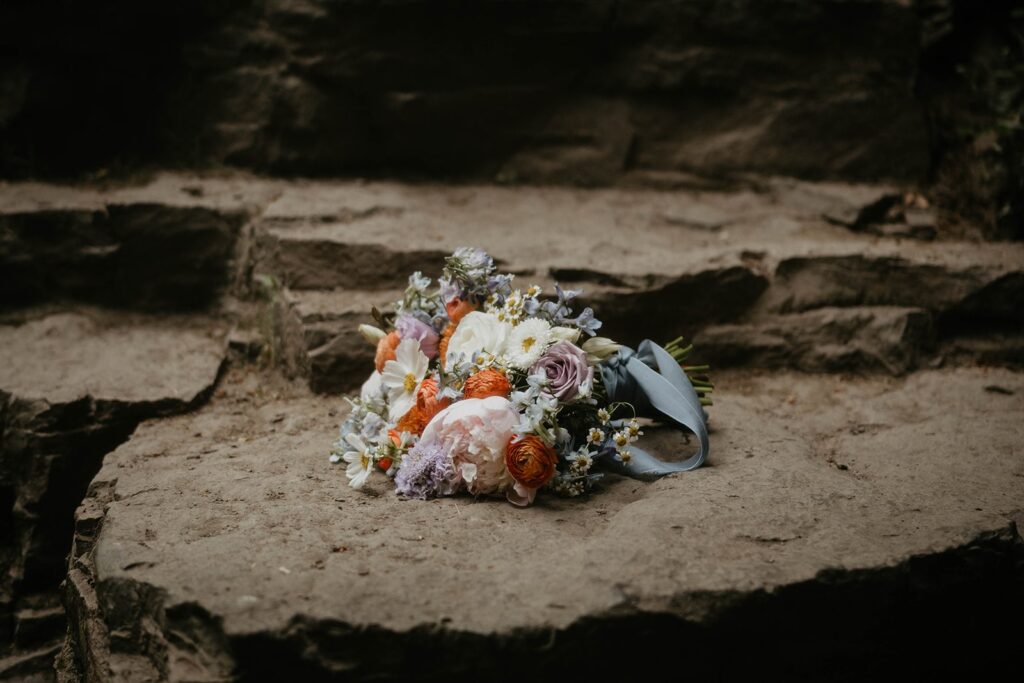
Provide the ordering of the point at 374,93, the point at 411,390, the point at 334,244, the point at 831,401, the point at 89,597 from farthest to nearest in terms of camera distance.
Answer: the point at 374,93 → the point at 334,244 → the point at 831,401 → the point at 411,390 → the point at 89,597

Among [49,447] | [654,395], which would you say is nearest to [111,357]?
[49,447]

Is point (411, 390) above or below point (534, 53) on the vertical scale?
below

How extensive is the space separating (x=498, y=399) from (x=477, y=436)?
4.9 inches

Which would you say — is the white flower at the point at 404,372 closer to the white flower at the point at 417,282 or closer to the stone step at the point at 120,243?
the white flower at the point at 417,282

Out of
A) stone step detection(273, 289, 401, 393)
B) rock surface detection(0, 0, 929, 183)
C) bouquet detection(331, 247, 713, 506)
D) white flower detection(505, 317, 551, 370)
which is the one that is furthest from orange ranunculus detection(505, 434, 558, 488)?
rock surface detection(0, 0, 929, 183)

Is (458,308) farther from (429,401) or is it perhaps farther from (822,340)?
(822,340)

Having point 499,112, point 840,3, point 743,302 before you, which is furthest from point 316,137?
point 840,3

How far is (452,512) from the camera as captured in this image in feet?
8.66

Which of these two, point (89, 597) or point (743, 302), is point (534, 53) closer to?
point (743, 302)

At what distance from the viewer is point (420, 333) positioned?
299 cm

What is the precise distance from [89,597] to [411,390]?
1.06m

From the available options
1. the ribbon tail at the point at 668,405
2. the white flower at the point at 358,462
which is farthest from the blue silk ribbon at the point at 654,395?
the white flower at the point at 358,462

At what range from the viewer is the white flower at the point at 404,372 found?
287 centimetres

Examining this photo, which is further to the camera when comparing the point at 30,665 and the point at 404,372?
the point at 30,665
